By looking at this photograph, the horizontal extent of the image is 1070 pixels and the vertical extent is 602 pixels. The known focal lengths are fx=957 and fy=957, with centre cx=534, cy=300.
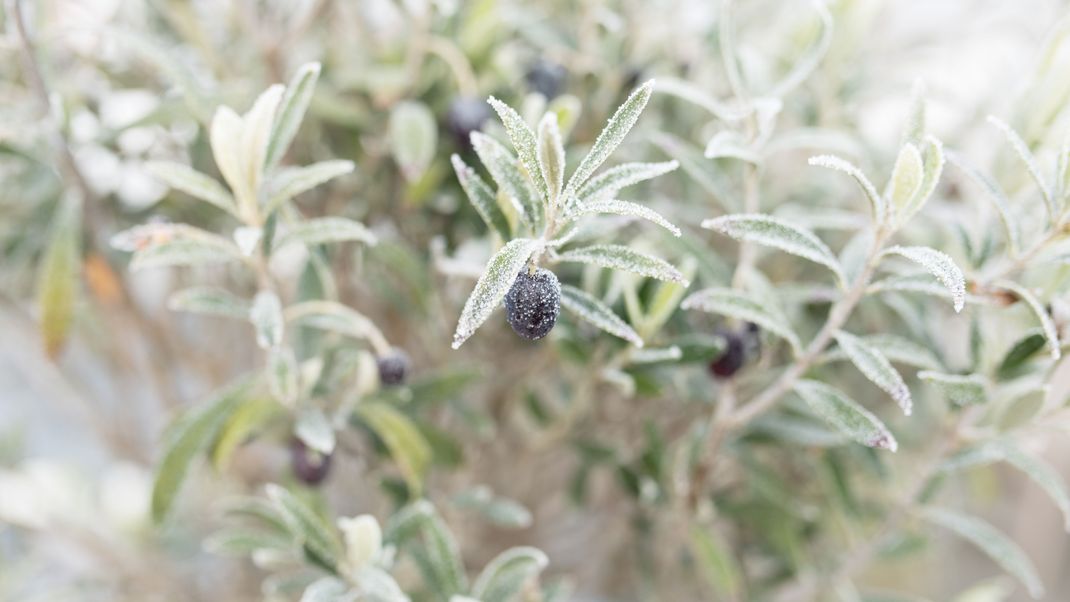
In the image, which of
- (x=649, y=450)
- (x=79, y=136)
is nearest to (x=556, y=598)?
(x=649, y=450)

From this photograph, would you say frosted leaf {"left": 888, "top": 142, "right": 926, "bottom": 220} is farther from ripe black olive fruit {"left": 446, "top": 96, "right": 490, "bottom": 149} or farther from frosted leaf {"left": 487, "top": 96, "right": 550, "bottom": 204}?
ripe black olive fruit {"left": 446, "top": 96, "right": 490, "bottom": 149}

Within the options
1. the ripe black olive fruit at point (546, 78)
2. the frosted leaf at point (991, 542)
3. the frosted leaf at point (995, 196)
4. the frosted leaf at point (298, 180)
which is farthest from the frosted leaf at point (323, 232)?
the frosted leaf at point (991, 542)

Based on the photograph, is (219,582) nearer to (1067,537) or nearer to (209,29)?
(209,29)

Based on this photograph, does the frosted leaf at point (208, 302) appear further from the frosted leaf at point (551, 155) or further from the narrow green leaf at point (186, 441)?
the frosted leaf at point (551, 155)

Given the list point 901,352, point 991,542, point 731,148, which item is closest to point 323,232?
point 731,148

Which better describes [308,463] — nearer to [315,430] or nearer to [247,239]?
[315,430]

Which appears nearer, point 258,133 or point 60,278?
point 258,133

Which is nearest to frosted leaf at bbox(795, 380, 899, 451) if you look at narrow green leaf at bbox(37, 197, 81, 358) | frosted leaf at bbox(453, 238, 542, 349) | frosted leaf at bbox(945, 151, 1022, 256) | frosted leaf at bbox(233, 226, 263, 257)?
frosted leaf at bbox(945, 151, 1022, 256)
